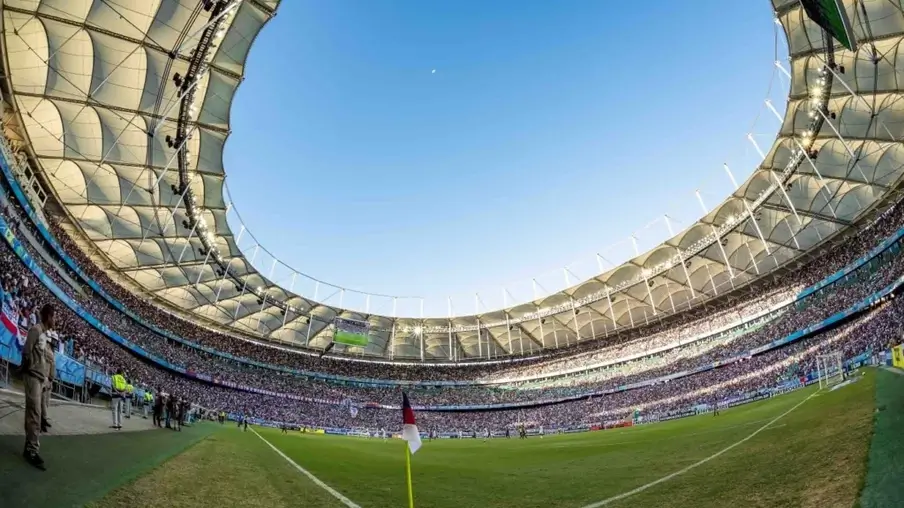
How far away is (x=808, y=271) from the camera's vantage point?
162 feet

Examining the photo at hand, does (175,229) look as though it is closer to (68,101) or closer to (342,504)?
(68,101)

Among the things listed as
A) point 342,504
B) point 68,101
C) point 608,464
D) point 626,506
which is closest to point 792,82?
point 608,464

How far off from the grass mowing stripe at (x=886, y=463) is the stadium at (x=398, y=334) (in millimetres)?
68

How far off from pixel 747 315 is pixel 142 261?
6032 centimetres

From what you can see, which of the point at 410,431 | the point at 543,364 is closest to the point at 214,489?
the point at 410,431

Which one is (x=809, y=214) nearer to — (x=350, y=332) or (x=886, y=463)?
(x=886, y=463)

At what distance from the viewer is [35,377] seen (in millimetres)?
5562

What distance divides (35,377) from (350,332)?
181ft

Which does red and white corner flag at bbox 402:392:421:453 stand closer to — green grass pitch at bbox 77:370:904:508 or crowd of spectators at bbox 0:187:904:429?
green grass pitch at bbox 77:370:904:508

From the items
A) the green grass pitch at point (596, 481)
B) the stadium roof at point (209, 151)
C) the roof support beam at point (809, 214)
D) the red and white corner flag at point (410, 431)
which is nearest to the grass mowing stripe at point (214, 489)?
the green grass pitch at point (596, 481)

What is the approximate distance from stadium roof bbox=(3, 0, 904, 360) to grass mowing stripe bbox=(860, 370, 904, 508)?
21.8 m

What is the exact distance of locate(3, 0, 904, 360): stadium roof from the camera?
23594mm

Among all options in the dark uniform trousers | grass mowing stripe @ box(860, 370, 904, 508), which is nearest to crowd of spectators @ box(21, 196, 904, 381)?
the dark uniform trousers

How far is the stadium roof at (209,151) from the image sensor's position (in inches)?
929
